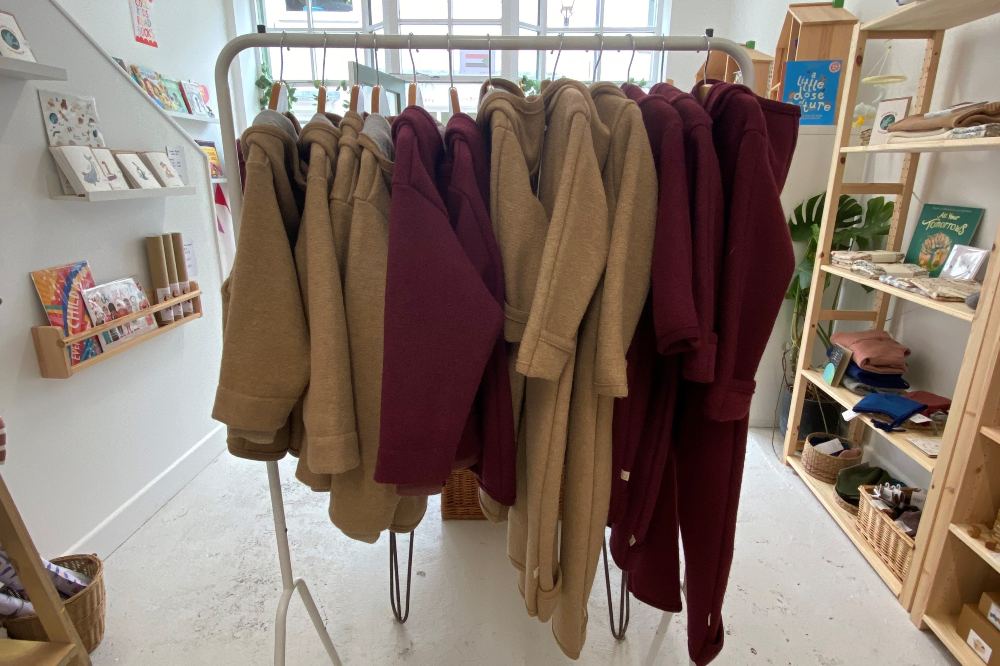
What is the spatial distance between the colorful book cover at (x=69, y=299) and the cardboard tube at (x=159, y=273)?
0.30 m

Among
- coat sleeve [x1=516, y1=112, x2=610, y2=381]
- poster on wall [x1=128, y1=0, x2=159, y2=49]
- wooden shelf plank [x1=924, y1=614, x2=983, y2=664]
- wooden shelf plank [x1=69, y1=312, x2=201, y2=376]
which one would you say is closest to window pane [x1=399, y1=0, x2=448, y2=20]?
poster on wall [x1=128, y1=0, x2=159, y2=49]

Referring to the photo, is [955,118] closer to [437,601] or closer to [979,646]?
[979,646]

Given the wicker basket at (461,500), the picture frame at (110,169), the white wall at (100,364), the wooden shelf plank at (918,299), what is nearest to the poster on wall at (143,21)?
the white wall at (100,364)

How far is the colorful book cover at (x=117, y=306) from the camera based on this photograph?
6.30 feet

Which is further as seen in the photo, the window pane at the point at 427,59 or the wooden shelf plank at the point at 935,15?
the window pane at the point at 427,59

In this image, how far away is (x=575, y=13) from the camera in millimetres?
4195

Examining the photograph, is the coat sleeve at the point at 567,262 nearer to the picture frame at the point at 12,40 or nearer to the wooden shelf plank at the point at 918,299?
the wooden shelf plank at the point at 918,299

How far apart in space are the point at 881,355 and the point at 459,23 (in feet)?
12.3

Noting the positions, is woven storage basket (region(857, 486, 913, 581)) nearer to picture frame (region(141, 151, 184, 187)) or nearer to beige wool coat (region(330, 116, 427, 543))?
beige wool coat (region(330, 116, 427, 543))

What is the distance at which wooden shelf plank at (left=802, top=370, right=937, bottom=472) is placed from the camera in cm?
172

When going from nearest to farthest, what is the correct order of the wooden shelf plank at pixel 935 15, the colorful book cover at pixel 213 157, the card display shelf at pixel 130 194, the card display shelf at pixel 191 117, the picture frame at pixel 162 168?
the wooden shelf plank at pixel 935 15, the card display shelf at pixel 130 194, the picture frame at pixel 162 168, the card display shelf at pixel 191 117, the colorful book cover at pixel 213 157

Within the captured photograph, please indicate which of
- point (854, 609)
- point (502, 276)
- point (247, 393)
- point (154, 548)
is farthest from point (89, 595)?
point (854, 609)

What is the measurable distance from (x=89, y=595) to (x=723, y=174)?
199 cm

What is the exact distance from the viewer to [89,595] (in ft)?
5.22
